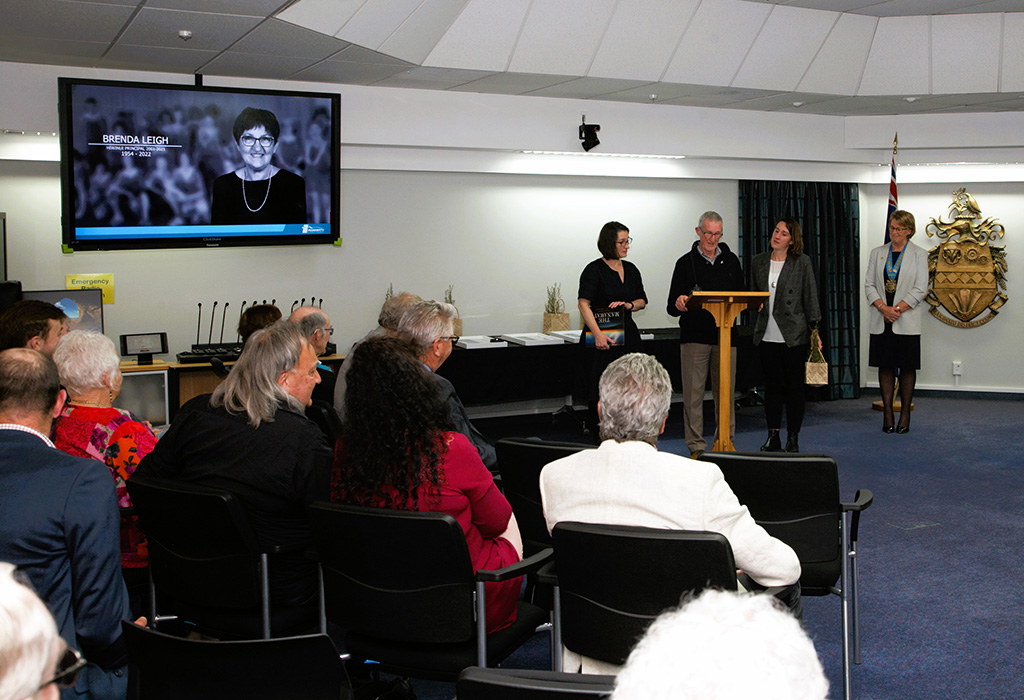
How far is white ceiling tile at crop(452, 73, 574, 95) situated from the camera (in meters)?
6.64

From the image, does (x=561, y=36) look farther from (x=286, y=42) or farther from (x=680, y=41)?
(x=286, y=42)

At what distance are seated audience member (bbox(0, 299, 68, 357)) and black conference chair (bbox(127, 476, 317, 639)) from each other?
4.81 feet

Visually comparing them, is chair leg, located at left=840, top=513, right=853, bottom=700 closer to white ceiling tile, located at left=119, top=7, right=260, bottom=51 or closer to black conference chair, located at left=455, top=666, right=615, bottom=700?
black conference chair, located at left=455, top=666, right=615, bottom=700

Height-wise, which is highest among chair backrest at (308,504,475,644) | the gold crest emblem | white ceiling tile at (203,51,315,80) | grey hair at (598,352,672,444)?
white ceiling tile at (203,51,315,80)

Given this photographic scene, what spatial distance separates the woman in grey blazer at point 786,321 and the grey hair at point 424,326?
135 inches

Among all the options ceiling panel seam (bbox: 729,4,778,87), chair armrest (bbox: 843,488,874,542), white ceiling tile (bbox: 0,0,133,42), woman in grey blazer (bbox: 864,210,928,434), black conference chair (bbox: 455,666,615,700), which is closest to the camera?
black conference chair (bbox: 455,666,615,700)

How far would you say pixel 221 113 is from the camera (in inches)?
234

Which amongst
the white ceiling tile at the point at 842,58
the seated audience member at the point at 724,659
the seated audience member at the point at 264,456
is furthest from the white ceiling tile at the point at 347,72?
the seated audience member at the point at 724,659

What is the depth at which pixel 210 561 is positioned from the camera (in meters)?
2.74

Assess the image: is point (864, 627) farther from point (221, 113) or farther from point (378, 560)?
point (221, 113)

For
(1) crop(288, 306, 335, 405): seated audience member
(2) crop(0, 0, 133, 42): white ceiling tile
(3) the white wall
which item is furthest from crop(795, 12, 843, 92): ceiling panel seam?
Answer: (2) crop(0, 0, 133, 42): white ceiling tile

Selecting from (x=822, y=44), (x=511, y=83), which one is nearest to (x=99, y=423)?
(x=511, y=83)

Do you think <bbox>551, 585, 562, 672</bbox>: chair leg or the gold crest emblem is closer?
<bbox>551, 585, 562, 672</bbox>: chair leg

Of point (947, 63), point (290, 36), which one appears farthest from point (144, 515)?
point (947, 63)
